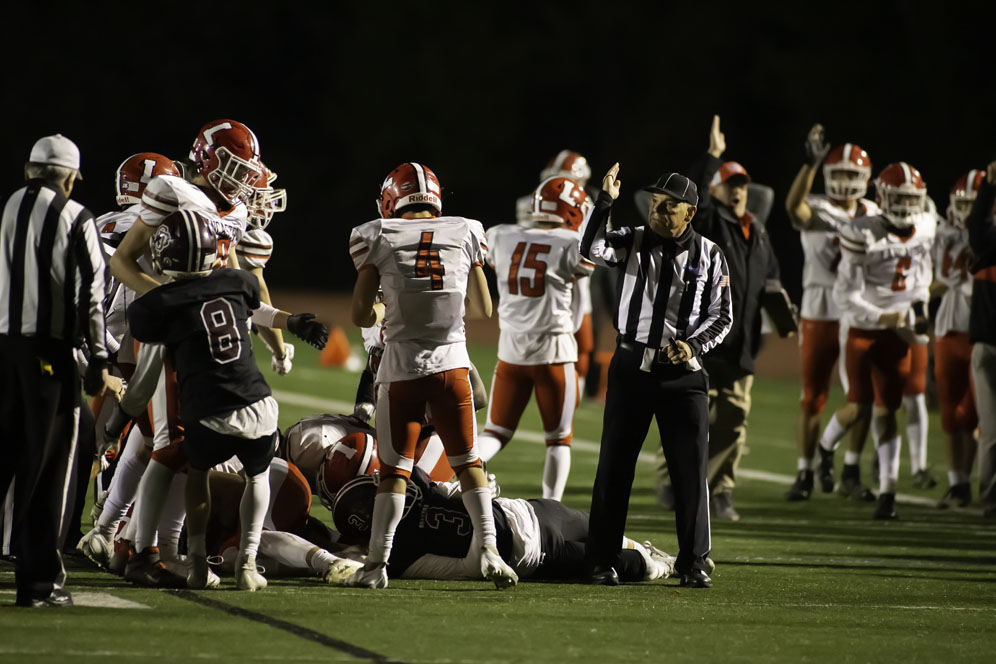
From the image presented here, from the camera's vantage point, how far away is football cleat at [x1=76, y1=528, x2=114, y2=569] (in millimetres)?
6441

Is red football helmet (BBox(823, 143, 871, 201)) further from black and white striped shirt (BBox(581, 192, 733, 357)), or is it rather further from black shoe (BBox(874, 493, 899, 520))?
black and white striped shirt (BBox(581, 192, 733, 357))

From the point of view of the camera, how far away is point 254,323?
655 centimetres

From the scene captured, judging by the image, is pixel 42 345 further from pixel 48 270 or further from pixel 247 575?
pixel 247 575

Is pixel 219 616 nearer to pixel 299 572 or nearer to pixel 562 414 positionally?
pixel 299 572

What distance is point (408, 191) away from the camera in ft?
21.0

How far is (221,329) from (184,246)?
0.34 meters

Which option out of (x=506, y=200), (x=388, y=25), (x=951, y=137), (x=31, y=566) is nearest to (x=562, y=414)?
(x=31, y=566)

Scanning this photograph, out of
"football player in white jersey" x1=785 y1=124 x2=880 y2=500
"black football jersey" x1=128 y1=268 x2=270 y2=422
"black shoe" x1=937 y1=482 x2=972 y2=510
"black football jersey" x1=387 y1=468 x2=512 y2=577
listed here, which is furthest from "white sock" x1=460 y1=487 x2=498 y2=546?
"black shoe" x1=937 y1=482 x2=972 y2=510

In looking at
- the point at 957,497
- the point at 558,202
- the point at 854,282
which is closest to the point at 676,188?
the point at 558,202

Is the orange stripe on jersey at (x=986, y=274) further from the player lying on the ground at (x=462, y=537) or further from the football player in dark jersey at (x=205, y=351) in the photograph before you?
the football player in dark jersey at (x=205, y=351)

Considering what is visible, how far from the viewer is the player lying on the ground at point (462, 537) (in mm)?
6551

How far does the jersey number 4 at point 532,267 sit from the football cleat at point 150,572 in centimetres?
308

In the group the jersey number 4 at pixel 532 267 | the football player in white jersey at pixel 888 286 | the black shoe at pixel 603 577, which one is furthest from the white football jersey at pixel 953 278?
the black shoe at pixel 603 577

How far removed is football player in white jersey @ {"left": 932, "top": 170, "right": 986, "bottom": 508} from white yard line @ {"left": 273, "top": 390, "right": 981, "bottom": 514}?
24 centimetres
